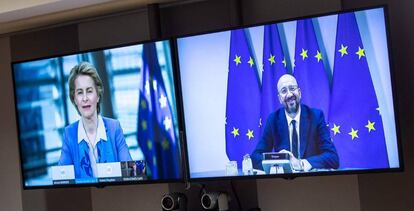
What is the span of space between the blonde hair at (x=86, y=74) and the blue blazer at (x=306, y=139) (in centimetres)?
126

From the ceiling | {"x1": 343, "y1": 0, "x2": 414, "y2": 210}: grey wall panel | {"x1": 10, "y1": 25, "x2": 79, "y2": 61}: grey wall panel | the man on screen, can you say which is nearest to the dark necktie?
the man on screen

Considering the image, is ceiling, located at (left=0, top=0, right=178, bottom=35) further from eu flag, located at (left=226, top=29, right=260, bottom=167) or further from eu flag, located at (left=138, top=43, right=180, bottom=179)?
eu flag, located at (left=226, top=29, right=260, bottom=167)

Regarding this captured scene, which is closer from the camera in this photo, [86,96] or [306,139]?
[306,139]

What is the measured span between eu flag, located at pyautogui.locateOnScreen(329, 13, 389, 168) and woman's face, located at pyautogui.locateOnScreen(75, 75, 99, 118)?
176 cm

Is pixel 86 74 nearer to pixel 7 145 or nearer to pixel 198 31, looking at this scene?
pixel 198 31

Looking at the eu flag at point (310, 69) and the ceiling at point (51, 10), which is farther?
the ceiling at point (51, 10)

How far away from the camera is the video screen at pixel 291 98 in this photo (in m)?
3.71

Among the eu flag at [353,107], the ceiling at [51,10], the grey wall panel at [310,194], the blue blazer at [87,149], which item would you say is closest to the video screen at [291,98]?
the eu flag at [353,107]

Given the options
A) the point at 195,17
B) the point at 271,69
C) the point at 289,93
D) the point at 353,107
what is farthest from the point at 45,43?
the point at 353,107

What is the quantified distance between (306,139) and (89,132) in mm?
1637

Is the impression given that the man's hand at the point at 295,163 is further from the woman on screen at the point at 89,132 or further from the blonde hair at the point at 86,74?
the blonde hair at the point at 86,74

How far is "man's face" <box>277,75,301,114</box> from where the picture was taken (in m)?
3.92

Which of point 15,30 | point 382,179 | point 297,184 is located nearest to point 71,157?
point 15,30

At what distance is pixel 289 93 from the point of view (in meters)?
3.94
